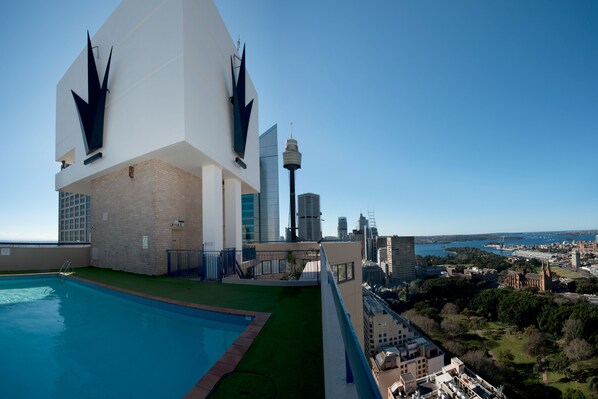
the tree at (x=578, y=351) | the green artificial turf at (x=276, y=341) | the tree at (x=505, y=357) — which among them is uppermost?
the green artificial turf at (x=276, y=341)

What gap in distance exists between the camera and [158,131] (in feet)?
32.1

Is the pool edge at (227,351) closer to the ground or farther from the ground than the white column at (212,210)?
closer to the ground

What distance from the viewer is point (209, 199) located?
11398 mm

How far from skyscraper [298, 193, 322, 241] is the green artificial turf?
2810cm

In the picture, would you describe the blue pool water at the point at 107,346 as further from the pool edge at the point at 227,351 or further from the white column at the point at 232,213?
the white column at the point at 232,213

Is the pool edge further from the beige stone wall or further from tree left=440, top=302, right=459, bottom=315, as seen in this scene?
tree left=440, top=302, right=459, bottom=315

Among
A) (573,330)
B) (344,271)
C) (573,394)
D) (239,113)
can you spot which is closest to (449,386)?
(573,394)

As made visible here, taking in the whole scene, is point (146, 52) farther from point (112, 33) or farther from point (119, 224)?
point (119, 224)

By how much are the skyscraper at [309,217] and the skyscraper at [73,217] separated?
35.7 meters

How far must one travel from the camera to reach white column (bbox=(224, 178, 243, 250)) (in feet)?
45.1

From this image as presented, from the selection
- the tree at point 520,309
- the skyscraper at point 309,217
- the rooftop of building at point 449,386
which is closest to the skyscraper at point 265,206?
the skyscraper at point 309,217

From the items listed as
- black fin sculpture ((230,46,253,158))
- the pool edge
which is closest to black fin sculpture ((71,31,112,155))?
black fin sculpture ((230,46,253,158))

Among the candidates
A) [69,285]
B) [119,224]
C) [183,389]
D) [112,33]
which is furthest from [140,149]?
[183,389]

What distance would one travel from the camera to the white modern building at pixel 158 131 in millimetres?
9727
